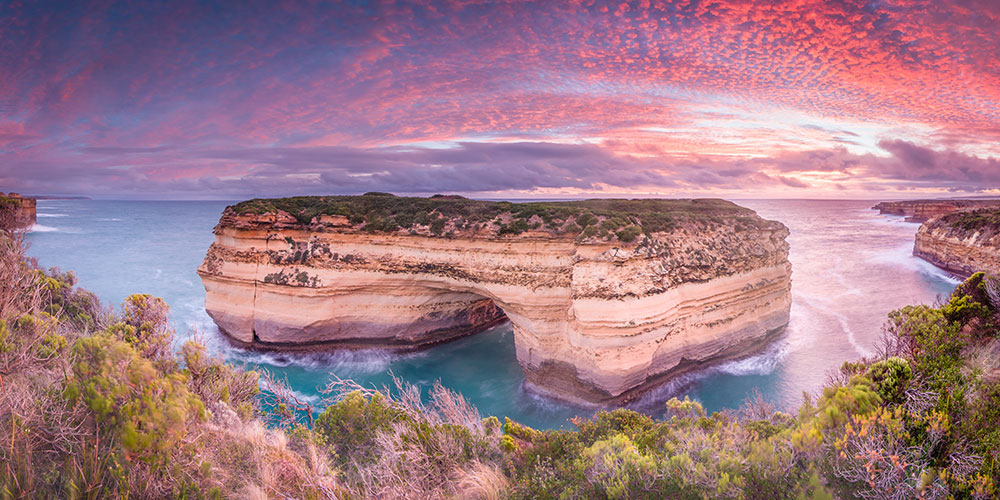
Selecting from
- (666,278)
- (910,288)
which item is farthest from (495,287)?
(910,288)

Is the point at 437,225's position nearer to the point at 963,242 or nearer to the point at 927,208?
the point at 963,242

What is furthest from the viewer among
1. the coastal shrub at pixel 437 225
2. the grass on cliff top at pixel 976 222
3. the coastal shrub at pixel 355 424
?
the grass on cliff top at pixel 976 222

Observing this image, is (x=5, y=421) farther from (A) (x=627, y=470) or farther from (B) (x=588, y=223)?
(B) (x=588, y=223)

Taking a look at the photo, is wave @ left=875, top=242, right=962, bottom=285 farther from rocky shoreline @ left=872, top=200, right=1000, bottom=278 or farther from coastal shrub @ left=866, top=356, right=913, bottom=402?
coastal shrub @ left=866, top=356, right=913, bottom=402

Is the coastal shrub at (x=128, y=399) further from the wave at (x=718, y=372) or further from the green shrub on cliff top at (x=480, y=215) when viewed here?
the wave at (x=718, y=372)

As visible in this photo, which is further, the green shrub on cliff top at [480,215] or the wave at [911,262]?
the wave at [911,262]

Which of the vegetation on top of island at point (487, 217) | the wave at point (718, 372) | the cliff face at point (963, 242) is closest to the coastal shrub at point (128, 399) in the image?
the vegetation on top of island at point (487, 217)

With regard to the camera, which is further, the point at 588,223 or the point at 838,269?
the point at 838,269

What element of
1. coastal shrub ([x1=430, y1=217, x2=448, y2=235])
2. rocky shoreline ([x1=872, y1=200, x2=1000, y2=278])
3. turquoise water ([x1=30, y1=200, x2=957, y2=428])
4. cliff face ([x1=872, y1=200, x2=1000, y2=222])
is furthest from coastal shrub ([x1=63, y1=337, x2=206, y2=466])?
cliff face ([x1=872, y1=200, x2=1000, y2=222])
